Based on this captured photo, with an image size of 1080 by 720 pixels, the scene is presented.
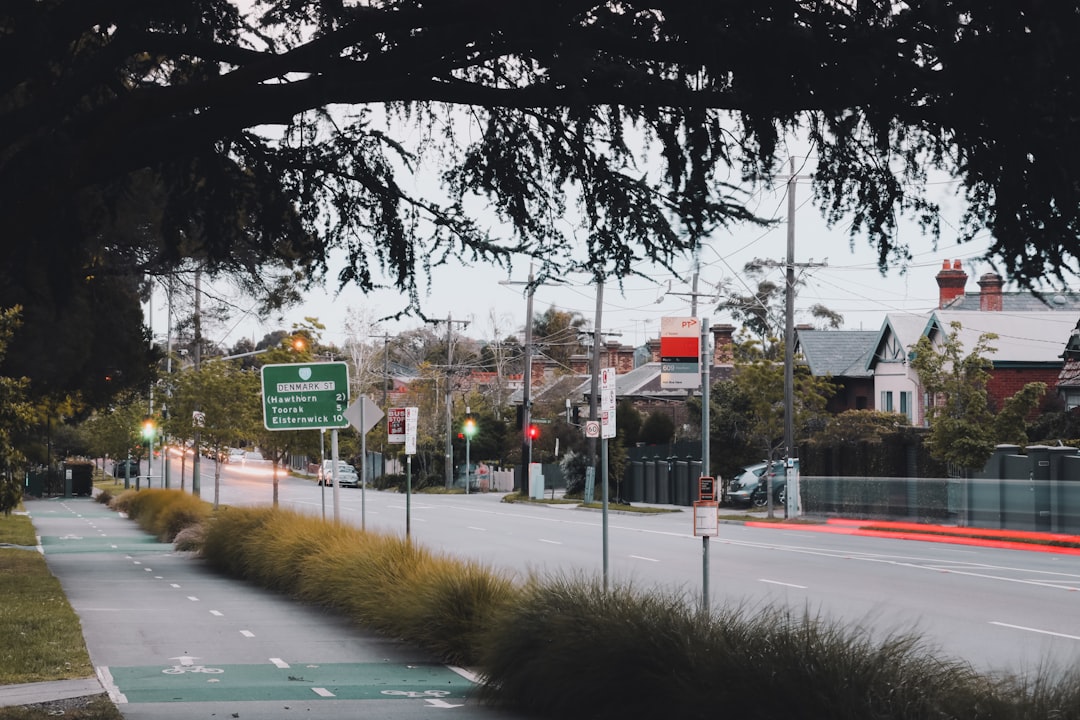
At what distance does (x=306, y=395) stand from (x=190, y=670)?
1386 cm

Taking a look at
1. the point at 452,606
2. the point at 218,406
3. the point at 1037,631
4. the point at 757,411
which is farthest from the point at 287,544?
the point at 757,411

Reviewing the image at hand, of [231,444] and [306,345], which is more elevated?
[306,345]

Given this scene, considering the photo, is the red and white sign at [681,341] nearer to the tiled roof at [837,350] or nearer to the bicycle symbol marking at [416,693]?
the bicycle symbol marking at [416,693]

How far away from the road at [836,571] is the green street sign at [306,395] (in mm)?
1830

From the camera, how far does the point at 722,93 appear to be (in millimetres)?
6375

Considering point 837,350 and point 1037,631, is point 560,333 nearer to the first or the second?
point 837,350

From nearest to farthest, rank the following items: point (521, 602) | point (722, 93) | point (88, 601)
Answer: point (722, 93) → point (521, 602) → point (88, 601)

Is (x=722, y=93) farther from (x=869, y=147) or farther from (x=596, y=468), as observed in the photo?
(x=596, y=468)

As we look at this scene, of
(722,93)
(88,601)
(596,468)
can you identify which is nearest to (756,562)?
(88,601)

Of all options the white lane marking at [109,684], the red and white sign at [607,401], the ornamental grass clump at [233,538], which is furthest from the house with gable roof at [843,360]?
the white lane marking at [109,684]

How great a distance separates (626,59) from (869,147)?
4.16ft

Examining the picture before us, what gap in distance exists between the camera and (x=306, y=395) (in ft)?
85.8

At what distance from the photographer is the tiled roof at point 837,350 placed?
6338cm

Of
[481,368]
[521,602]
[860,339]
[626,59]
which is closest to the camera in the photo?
[626,59]
